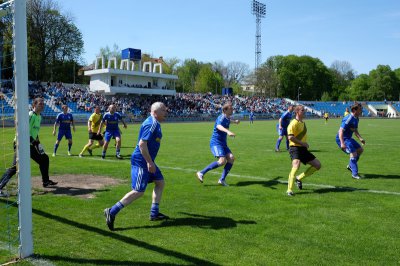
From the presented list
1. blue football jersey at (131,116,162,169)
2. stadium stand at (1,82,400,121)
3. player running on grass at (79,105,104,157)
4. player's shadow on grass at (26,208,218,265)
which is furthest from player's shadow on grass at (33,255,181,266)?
stadium stand at (1,82,400,121)

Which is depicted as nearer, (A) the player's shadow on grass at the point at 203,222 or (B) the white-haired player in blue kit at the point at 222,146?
(A) the player's shadow on grass at the point at 203,222

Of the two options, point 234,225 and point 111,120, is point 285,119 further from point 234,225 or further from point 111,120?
point 234,225

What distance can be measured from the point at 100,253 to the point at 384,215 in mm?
4621

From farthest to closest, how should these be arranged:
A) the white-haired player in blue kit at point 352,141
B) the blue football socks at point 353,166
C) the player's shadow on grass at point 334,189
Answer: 1. the white-haired player in blue kit at point 352,141
2. the blue football socks at point 353,166
3. the player's shadow on grass at point 334,189

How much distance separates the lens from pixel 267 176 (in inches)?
400

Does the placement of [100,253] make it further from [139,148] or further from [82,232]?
[139,148]

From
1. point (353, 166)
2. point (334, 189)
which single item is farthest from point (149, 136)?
point (353, 166)

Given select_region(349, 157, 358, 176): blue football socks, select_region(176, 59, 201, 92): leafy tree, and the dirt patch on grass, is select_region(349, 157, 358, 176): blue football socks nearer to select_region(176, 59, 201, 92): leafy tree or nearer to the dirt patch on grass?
the dirt patch on grass

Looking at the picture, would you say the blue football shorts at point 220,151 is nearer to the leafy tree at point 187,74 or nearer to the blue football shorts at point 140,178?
the blue football shorts at point 140,178

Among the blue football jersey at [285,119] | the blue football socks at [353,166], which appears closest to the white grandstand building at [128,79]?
the blue football jersey at [285,119]

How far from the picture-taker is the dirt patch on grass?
8148mm

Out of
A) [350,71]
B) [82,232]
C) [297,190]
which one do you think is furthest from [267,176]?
[350,71]

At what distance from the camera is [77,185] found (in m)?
8.91

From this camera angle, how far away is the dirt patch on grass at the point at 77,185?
8148mm
